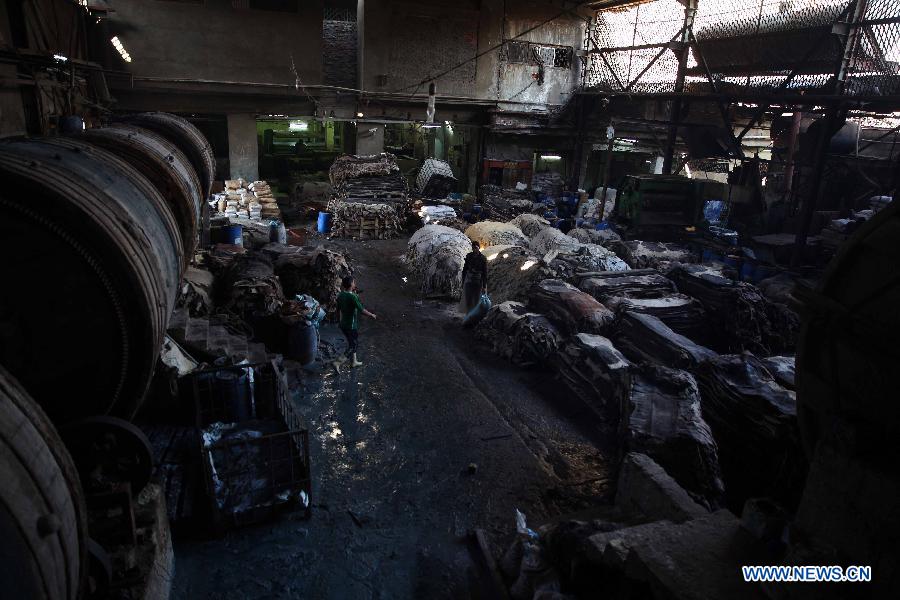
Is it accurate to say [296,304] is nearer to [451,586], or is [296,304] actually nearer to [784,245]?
[451,586]

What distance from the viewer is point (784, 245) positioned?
14055 millimetres

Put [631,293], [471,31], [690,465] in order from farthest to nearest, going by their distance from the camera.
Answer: [471,31], [631,293], [690,465]

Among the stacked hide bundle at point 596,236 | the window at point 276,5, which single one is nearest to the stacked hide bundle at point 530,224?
the stacked hide bundle at point 596,236

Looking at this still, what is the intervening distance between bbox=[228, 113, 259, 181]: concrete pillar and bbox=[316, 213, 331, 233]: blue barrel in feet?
13.7

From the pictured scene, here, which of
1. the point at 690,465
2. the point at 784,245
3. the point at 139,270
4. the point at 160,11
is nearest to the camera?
the point at 139,270

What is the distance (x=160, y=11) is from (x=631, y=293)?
1759 centimetres

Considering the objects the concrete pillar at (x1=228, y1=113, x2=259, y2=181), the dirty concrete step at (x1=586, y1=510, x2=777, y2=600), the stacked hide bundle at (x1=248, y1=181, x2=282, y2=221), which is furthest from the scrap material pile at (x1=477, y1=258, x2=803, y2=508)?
the concrete pillar at (x1=228, y1=113, x2=259, y2=181)

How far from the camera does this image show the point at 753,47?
15281mm

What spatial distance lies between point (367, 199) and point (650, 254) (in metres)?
9.71

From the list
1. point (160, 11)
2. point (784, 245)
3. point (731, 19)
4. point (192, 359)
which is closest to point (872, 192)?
point (784, 245)

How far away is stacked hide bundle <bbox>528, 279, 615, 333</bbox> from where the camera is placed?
31.3ft

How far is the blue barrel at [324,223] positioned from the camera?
715 inches

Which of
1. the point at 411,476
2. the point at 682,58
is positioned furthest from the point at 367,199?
the point at 411,476

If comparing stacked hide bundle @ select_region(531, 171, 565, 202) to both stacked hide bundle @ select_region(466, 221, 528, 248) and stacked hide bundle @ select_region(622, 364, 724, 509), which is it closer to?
stacked hide bundle @ select_region(466, 221, 528, 248)
